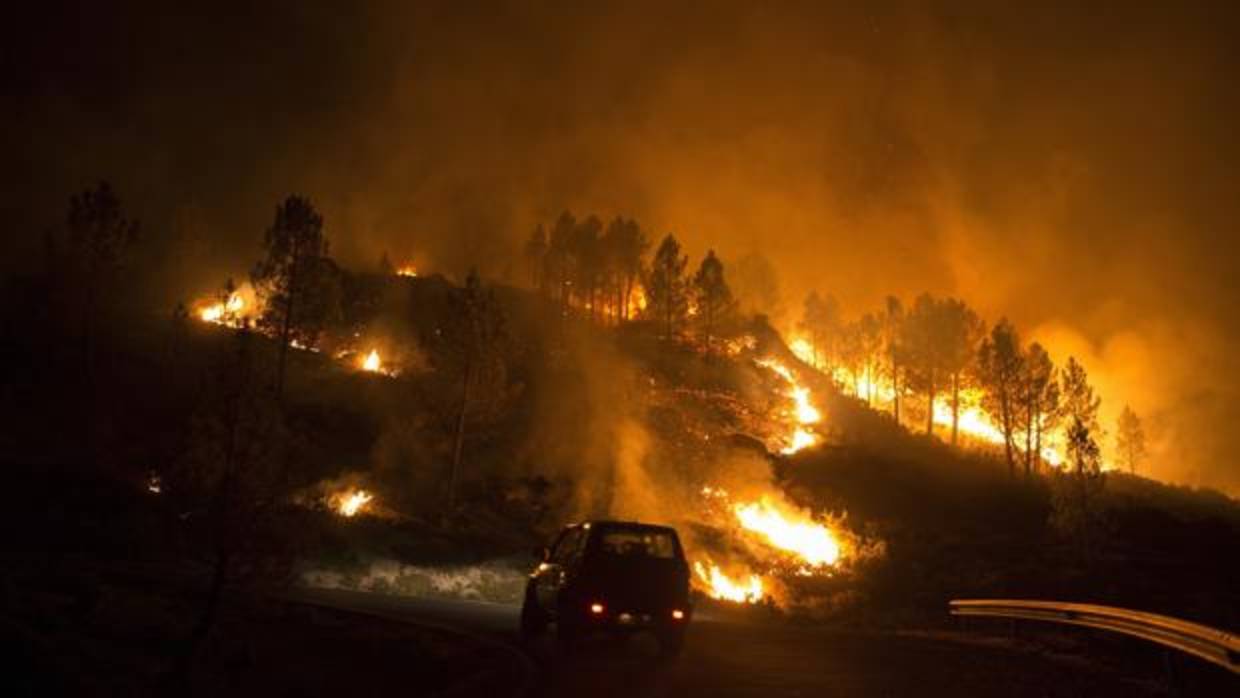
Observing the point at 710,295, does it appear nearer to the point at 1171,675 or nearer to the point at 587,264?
the point at 587,264

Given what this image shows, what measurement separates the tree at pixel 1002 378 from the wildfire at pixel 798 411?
16.0 metres

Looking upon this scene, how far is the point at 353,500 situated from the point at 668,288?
4751 cm

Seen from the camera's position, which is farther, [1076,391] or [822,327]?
[822,327]

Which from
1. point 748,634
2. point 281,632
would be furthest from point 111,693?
point 748,634

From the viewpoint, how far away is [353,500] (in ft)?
153

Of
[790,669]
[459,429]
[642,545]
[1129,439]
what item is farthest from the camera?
[1129,439]

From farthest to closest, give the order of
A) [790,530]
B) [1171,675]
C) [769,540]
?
1. [790,530]
2. [769,540]
3. [1171,675]

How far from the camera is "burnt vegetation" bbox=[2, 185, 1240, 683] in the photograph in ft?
54.7

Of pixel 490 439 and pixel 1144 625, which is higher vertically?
pixel 490 439

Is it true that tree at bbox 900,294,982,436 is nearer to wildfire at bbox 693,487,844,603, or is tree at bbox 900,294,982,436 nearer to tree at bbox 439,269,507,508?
wildfire at bbox 693,487,844,603

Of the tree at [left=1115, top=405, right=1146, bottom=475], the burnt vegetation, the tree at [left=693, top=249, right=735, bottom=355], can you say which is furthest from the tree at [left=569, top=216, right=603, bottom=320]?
the tree at [left=1115, top=405, right=1146, bottom=475]

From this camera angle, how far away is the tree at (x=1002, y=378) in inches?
3017

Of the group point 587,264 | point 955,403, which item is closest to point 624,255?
point 587,264

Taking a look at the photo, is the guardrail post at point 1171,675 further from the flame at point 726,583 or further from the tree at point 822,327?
the tree at point 822,327
